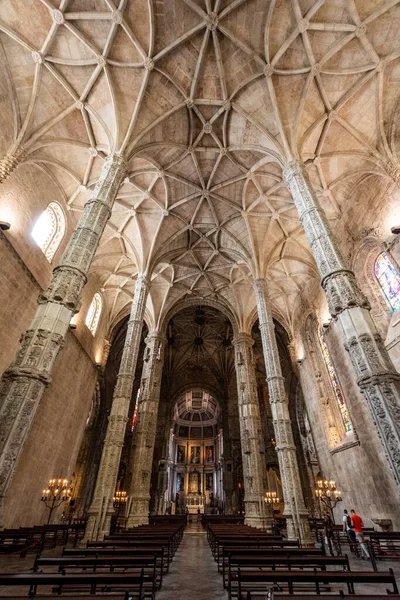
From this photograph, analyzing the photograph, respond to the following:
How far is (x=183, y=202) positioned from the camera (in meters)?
18.9

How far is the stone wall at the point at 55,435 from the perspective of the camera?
13.7 meters

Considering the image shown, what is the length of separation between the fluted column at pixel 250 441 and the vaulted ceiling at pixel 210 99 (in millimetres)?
7106

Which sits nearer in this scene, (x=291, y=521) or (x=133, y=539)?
(x=133, y=539)

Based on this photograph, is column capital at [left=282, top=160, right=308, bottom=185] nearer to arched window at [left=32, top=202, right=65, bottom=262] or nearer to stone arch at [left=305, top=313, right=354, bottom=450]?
stone arch at [left=305, top=313, right=354, bottom=450]

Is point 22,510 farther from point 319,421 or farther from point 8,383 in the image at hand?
point 319,421

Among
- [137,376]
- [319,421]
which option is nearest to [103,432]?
[137,376]

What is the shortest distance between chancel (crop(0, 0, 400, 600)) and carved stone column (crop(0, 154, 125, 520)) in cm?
4

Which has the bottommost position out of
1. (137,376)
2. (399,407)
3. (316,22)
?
(399,407)

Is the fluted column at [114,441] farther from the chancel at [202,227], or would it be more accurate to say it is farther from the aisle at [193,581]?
the aisle at [193,581]

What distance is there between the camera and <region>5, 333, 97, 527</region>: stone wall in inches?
540

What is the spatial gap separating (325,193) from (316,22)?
24.0 feet

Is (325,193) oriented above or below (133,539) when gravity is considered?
above

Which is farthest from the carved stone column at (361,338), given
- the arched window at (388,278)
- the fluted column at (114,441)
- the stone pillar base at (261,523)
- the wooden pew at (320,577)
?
the stone pillar base at (261,523)

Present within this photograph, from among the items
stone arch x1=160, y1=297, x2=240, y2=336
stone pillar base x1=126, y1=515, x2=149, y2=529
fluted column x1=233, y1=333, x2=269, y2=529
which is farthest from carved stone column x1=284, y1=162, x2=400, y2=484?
stone arch x1=160, y1=297, x2=240, y2=336
